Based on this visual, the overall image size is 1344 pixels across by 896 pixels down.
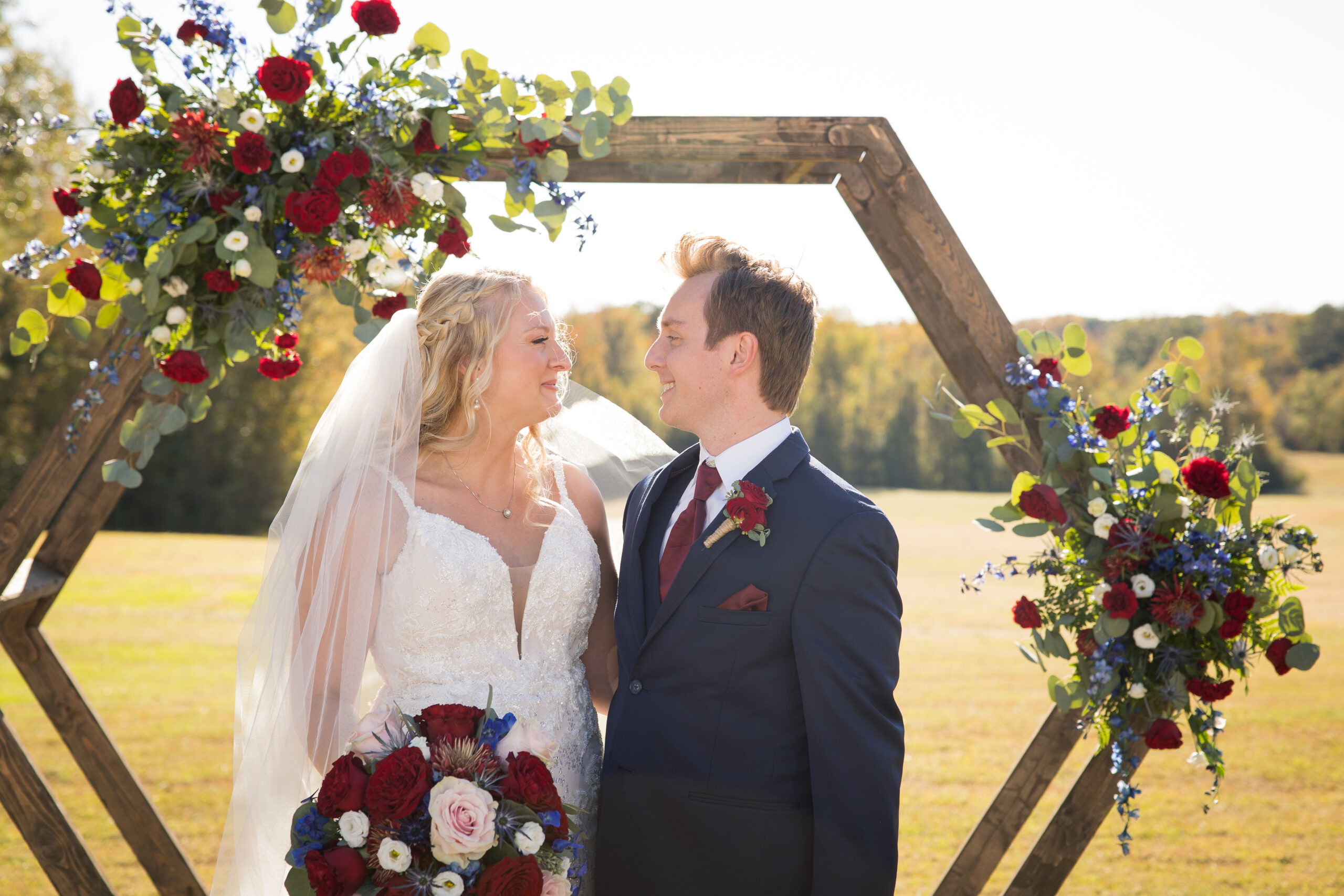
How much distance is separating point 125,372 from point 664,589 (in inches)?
83.4

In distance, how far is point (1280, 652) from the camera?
10.0 ft

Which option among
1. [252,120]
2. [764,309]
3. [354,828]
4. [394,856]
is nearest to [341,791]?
[354,828]

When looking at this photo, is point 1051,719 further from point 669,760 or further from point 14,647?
point 14,647

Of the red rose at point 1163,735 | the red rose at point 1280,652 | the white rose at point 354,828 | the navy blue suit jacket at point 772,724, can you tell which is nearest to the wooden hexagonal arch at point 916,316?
the red rose at point 1163,735

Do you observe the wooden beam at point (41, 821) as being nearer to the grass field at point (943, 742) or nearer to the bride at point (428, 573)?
the bride at point (428, 573)

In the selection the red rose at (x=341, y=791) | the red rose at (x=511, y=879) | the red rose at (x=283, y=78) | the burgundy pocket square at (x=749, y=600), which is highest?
the red rose at (x=283, y=78)

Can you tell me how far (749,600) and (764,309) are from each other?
913mm

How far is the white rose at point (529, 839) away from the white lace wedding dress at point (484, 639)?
65 centimetres

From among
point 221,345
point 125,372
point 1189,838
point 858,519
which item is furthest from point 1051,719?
point 1189,838

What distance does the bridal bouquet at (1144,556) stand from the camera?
3.01 meters

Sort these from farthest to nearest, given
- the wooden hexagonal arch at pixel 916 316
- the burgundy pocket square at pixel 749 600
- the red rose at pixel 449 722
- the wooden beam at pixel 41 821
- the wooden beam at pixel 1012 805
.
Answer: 1. the wooden beam at pixel 41 821
2. the wooden beam at pixel 1012 805
3. the wooden hexagonal arch at pixel 916 316
4. the burgundy pocket square at pixel 749 600
5. the red rose at pixel 449 722

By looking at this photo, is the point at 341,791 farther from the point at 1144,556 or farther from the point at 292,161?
the point at 1144,556

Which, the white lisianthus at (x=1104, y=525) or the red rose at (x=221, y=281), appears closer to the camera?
the red rose at (x=221, y=281)

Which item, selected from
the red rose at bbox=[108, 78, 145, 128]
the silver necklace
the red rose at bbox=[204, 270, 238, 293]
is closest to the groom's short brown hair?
the silver necklace
